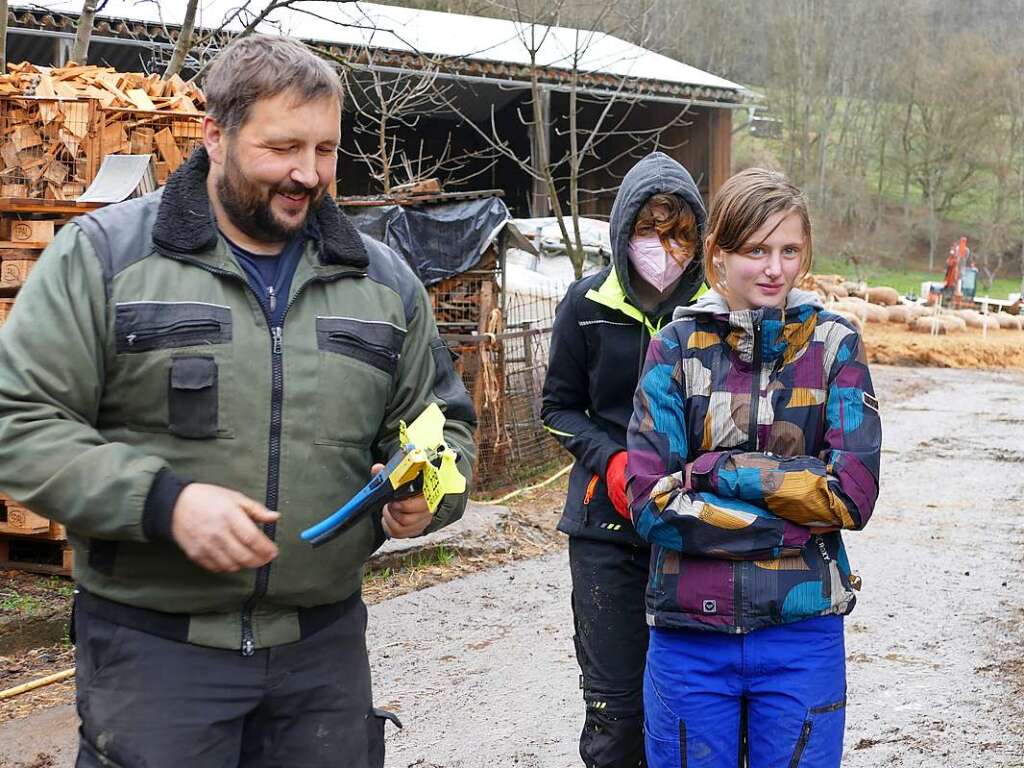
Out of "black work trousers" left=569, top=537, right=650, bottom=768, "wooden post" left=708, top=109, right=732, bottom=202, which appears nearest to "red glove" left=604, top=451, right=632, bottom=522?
"black work trousers" left=569, top=537, right=650, bottom=768

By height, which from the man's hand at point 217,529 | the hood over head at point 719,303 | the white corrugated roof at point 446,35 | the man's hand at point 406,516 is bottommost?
the man's hand at point 406,516

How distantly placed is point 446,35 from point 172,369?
1868cm

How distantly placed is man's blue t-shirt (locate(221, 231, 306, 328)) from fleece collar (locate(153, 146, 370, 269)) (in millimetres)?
56

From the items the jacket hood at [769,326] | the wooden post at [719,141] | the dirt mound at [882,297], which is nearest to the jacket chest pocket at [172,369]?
the jacket hood at [769,326]

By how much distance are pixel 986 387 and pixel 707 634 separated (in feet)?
50.7

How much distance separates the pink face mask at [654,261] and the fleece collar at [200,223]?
1.07 meters

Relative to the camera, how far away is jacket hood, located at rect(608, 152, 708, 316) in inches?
131

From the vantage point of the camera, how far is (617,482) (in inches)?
125

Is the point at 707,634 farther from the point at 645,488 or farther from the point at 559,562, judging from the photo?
the point at 559,562

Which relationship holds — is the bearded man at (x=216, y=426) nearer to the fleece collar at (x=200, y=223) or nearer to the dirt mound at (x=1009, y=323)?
the fleece collar at (x=200, y=223)

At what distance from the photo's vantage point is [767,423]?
2.81m

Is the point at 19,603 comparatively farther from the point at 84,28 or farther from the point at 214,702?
the point at 84,28

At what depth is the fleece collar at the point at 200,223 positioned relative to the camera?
91.0 inches

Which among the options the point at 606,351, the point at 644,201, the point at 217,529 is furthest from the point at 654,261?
the point at 217,529
